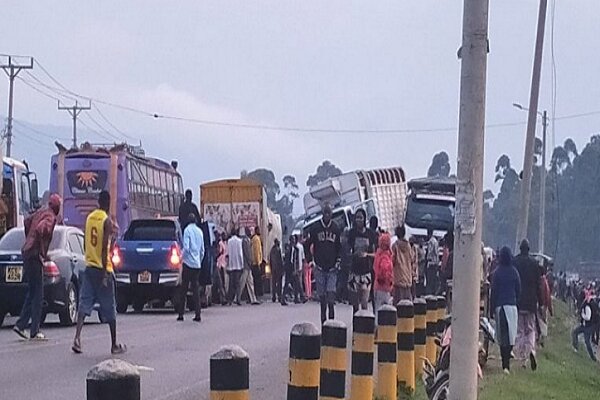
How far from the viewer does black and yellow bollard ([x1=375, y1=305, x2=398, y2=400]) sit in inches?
435

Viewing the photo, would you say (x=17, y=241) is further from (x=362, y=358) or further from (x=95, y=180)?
(x=95, y=180)

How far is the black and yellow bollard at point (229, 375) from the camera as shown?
227 inches

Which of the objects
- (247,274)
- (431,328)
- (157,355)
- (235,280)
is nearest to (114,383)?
(431,328)

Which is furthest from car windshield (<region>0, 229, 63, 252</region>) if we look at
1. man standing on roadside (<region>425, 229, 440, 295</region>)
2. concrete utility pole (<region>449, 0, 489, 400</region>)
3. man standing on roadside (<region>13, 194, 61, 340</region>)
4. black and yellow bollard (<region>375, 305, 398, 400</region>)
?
concrete utility pole (<region>449, 0, 489, 400</region>)

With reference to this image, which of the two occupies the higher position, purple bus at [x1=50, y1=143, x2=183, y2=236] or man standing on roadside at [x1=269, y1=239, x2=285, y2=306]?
purple bus at [x1=50, y1=143, x2=183, y2=236]

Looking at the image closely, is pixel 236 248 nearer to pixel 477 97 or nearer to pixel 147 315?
pixel 147 315

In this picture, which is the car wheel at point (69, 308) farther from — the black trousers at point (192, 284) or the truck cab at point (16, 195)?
the truck cab at point (16, 195)

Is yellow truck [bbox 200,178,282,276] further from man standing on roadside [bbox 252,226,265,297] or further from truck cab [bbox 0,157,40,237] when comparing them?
truck cab [bbox 0,157,40,237]

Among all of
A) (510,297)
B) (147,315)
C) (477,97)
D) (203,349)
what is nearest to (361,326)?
(477,97)

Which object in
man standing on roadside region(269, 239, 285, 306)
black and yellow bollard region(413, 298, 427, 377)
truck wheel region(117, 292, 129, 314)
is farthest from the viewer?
man standing on roadside region(269, 239, 285, 306)

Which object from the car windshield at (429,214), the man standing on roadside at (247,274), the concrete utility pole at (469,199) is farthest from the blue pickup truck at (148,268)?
the concrete utility pole at (469,199)

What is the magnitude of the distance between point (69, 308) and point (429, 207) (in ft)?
67.0

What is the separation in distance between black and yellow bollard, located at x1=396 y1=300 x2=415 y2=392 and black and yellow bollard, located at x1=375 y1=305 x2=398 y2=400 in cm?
98

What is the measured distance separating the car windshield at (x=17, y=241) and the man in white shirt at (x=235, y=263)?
10373 millimetres
